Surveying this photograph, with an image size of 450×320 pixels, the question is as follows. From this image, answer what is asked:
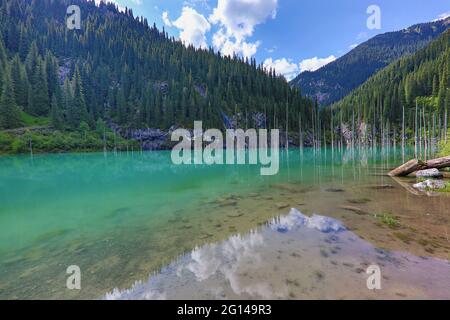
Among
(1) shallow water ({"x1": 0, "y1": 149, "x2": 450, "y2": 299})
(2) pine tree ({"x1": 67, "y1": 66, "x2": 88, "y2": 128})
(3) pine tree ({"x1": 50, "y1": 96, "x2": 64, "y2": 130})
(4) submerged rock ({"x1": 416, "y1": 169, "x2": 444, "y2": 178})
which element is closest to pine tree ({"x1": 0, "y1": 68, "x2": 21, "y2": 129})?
(3) pine tree ({"x1": 50, "y1": 96, "x2": 64, "y2": 130})

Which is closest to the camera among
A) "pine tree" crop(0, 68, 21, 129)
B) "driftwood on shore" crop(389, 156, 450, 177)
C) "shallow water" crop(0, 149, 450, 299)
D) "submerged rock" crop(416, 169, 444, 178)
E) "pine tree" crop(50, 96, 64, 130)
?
"shallow water" crop(0, 149, 450, 299)

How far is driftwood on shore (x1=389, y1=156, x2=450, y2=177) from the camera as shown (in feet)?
64.6

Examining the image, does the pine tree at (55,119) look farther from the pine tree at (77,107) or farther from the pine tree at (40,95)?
the pine tree at (40,95)

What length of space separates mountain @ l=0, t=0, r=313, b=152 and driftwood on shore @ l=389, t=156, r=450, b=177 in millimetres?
96974

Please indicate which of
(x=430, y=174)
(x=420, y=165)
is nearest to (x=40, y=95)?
(x=420, y=165)

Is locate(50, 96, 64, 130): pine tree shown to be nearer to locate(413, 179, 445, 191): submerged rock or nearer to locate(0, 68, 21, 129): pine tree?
locate(0, 68, 21, 129): pine tree

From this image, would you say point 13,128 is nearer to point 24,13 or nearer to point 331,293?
point 331,293

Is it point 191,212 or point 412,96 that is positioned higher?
point 412,96

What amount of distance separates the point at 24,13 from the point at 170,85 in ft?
387

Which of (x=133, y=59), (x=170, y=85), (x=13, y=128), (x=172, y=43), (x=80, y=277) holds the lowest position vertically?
(x=80, y=277)

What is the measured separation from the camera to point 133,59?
5920 inches

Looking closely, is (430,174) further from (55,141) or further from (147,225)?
(55,141)

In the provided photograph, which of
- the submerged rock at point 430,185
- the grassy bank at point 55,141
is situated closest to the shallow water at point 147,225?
the submerged rock at point 430,185

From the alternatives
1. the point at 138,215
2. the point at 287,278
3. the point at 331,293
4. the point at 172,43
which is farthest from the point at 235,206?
the point at 172,43
